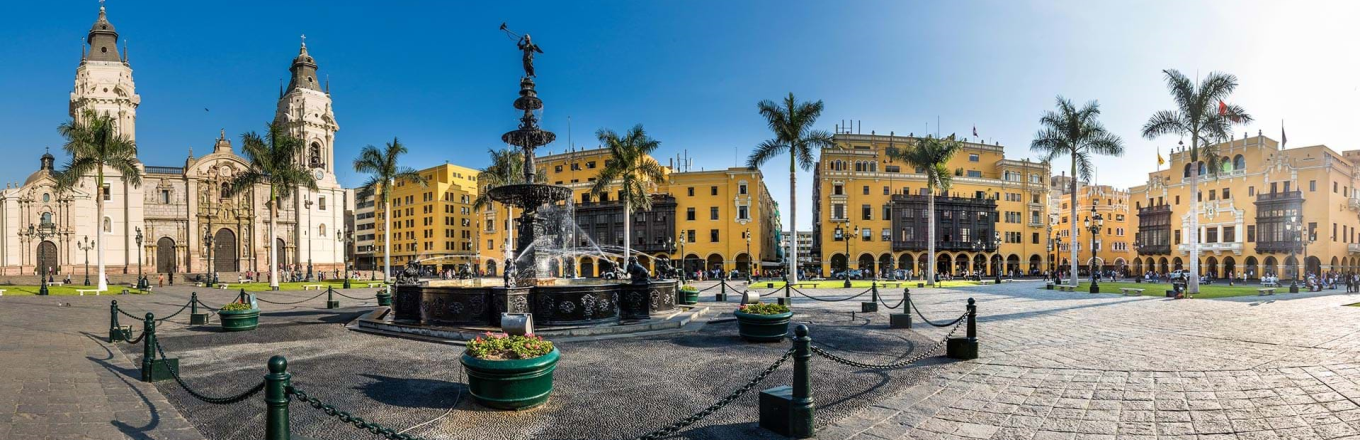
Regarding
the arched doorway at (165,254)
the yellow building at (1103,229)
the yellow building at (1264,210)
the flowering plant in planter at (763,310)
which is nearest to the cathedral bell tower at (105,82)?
the arched doorway at (165,254)

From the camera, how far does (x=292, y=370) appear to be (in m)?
9.14

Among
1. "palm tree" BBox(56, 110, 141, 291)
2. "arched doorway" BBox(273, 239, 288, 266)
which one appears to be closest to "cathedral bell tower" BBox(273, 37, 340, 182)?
"arched doorway" BBox(273, 239, 288, 266)

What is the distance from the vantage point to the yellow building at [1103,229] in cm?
8444

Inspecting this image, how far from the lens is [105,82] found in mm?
55906

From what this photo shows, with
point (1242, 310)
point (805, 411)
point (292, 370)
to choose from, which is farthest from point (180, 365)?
point (1242, 310)

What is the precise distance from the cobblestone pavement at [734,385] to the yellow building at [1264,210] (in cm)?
5959

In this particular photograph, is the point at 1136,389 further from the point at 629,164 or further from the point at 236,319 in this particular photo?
the point at 629,164

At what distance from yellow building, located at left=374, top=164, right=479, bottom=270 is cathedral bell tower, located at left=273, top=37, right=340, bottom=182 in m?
17.2

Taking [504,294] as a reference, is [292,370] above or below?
below

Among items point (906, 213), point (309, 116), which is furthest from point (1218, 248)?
point (309, 116)

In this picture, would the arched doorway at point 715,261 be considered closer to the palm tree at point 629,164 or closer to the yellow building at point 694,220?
the yellow building at point 694,220

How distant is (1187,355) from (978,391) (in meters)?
5.89

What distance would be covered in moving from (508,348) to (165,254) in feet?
232

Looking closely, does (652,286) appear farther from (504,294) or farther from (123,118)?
(123,118)
